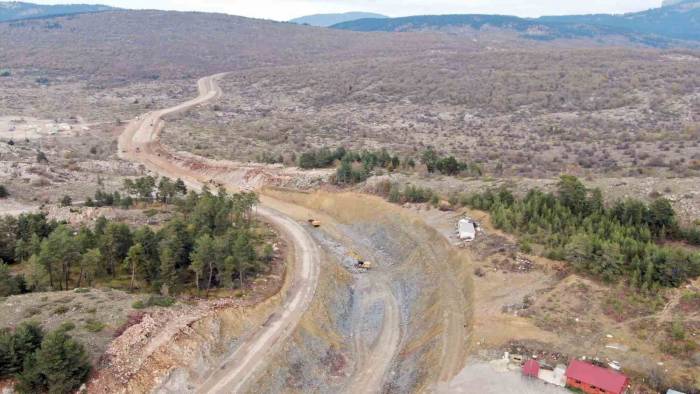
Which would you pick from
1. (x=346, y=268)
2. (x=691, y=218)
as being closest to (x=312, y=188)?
(x=346, y=268)

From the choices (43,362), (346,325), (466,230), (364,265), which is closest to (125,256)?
(43,362)

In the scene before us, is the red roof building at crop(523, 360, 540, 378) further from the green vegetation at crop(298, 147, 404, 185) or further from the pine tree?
the green vegetation at crop(298, 147, 404, 185)

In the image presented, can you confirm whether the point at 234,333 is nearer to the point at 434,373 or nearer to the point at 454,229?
the point at 434,373

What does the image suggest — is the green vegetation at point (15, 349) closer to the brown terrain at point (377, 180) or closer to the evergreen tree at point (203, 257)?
the brown terrain at point (377, 180)

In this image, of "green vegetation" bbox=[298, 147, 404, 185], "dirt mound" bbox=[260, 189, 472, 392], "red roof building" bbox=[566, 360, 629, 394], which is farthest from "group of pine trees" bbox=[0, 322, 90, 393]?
"green vegetation" bbox=[298, 147, 404, 185]

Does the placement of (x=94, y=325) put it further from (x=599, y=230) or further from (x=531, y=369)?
(x=599, y=230)

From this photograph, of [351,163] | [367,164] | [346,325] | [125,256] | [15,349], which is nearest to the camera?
[15,349]
